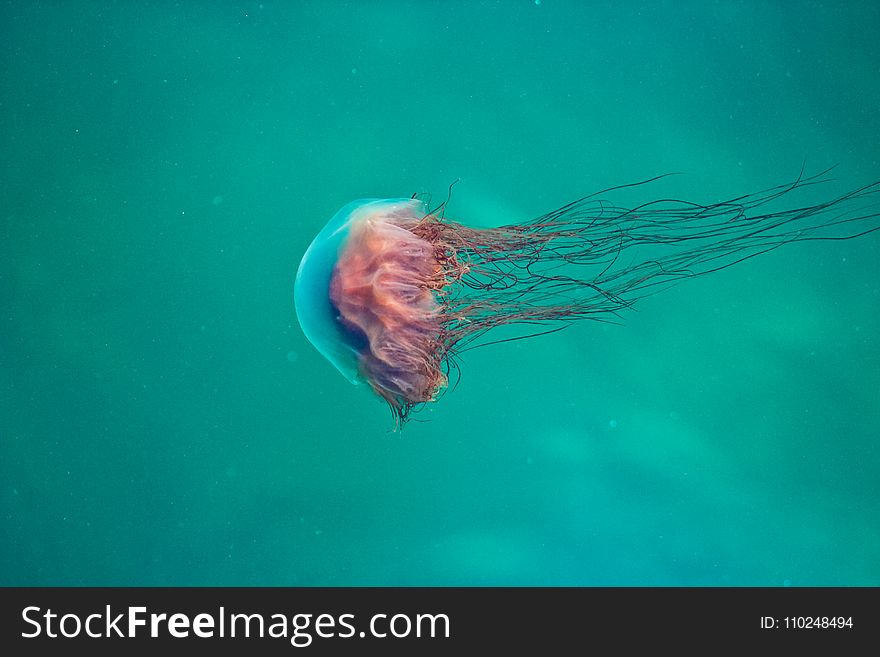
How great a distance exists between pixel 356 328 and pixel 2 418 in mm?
3224

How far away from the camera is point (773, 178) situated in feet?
13.6

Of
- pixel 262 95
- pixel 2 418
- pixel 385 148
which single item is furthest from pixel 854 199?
pixel 2 418

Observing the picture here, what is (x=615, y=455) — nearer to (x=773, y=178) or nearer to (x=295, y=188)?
(x=773, y=178)

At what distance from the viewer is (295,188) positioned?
4.42 meters

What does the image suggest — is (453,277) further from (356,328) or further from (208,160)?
(208,160)

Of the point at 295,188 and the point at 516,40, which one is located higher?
the point at 516,40

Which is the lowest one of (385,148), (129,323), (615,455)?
(615,455)

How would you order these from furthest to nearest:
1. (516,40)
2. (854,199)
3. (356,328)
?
(516,40) → (854,199) → (356,328)

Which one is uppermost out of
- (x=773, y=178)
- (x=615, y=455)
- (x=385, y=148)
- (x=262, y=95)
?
(x=262, y=95)

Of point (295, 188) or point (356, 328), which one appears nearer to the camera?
point (356, 328)

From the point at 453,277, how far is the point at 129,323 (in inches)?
104

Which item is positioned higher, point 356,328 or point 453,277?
point 453,277

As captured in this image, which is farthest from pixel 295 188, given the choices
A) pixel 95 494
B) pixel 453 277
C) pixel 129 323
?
pixel 95 494

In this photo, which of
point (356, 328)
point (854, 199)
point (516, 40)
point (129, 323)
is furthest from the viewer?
point (129, 323)
